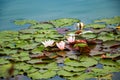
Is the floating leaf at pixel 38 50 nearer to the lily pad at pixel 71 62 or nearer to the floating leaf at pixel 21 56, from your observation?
the floating leaf at pixel 21 56

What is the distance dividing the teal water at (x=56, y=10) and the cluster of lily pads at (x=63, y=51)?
522 mm

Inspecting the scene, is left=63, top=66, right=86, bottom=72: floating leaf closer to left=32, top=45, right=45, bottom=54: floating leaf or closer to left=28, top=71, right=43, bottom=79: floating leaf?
left=28, top=71, right=43, bottom=79: floating leaf

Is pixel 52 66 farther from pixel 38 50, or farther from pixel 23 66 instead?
pixel 38 50

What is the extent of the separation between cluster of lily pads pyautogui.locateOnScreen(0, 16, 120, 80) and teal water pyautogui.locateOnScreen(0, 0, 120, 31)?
522 millimetres

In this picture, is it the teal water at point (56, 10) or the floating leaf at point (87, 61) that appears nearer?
the floating leaf at point (87, 61)

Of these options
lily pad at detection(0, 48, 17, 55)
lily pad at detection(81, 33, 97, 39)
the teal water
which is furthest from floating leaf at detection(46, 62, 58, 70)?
the teal water

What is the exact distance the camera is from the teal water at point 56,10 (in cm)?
389

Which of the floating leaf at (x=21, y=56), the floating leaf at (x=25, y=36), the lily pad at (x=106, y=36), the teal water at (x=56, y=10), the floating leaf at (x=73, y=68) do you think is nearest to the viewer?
the floating leaf at (x=73, y=68)

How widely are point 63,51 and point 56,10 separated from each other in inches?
81.2

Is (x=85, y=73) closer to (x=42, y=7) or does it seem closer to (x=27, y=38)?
(x=27, y=38)

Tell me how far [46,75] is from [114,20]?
1.71 m

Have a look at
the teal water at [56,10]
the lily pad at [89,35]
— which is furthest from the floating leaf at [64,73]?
the teal water at [56,10]

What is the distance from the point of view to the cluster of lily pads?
2.06m

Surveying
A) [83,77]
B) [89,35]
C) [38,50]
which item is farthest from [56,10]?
[83,77]
